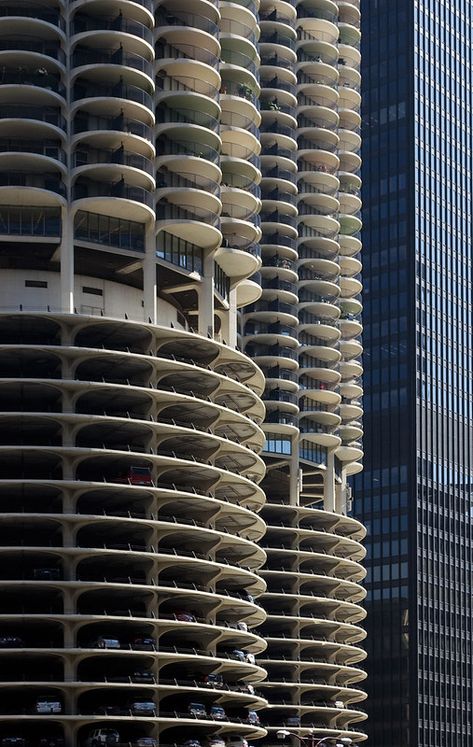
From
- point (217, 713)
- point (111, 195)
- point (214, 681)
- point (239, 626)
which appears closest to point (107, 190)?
point (111, 195)

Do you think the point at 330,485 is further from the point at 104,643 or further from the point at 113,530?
the point at 104,643

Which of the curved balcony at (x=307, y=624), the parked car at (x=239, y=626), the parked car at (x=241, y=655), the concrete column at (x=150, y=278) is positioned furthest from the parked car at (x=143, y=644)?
the curved balcony at (x=307, y=624)

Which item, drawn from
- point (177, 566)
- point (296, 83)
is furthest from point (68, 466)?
point (296, 83)

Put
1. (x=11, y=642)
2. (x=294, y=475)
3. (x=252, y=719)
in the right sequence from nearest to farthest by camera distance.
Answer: (x=11, y=642)
(x=252, y=719)
(x=294, y=475)

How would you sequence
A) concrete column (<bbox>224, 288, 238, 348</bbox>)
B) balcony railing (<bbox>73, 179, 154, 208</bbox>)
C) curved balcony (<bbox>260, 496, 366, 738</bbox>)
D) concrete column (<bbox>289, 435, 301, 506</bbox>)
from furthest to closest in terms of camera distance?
concrete column (<bbox>289, 435, 301, 506</bbox>) → curved balcony (<bbox>260, 496, 366, 738</bbox>) → concrete column (<bbox>224, 288, 238, 348</bbox>) → balcony railing (<bbox>73, 179, 154, 208</bbox>)

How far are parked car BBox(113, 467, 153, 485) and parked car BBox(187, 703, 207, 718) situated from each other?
1644 centimetres

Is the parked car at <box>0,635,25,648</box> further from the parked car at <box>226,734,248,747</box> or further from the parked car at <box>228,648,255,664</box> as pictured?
the parked car at <box>226,734,248,747</box>

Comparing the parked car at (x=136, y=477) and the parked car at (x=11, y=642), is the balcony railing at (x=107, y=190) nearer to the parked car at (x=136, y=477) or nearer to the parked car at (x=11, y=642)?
the parked car at (x=136, y=477)

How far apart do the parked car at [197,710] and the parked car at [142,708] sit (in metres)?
5.13

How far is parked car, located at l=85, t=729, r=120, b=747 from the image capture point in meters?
115

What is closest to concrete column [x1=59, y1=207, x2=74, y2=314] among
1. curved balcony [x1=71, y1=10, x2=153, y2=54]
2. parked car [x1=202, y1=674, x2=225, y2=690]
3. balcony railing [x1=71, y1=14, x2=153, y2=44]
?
curved balcony [x1=71, y1=10, x2=153, y2=54]

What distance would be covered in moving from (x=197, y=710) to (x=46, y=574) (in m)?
15.8

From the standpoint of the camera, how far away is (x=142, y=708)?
11775 centimetres

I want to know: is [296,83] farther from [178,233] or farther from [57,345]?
[57,345]
